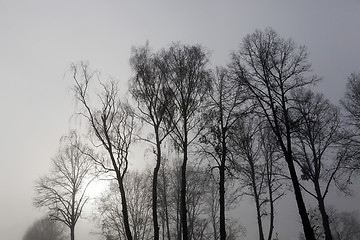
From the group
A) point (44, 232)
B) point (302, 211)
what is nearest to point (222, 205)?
point (302, 211)

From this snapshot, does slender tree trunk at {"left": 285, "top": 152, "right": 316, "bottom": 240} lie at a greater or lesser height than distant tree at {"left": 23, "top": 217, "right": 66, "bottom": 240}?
lesser

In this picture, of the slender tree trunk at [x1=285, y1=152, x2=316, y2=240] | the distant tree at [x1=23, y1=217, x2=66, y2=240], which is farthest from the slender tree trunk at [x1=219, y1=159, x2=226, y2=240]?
the distant tree at [x1=23, y1=217, x2=66, y2=240]

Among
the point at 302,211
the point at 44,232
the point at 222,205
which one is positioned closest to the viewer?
the point at 302,211

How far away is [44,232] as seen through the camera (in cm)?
7638

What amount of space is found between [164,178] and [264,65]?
16.1 metres

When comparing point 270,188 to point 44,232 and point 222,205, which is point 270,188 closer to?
point 222,205

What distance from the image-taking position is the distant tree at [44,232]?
74.6m

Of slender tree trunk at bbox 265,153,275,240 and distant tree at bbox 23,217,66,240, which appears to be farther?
distant tree at bbox 23,217,66,240

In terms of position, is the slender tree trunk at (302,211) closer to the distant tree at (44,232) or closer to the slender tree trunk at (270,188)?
the slender tree trunk at (270,188)

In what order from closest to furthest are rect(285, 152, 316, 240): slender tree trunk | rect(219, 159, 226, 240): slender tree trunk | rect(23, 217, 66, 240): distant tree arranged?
rect(285, 152, 316, 240): slender tree trunk, rect(219, 159, 226, 240): slender tree trunk, rect(23, 217, 66, 240): distant tree

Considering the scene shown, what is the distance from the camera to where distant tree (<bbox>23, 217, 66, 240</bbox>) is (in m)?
74.6

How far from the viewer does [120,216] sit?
34906 mm

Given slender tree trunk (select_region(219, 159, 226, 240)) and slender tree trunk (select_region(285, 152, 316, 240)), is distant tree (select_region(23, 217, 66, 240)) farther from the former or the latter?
slender tree trunk (select_region(285, 152, 316, 240))

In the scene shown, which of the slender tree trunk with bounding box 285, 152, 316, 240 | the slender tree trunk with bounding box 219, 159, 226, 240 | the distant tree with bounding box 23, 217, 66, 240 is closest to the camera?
the slender tree trunk with bounding box 285, 152, 316, 240
